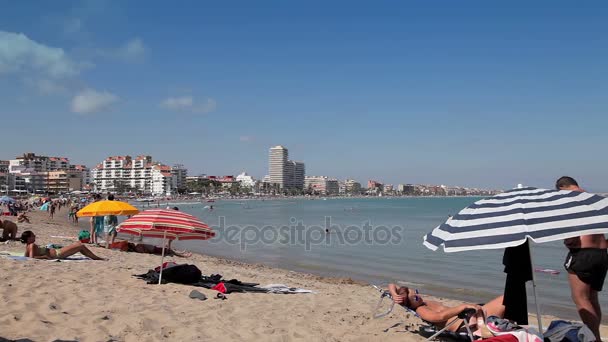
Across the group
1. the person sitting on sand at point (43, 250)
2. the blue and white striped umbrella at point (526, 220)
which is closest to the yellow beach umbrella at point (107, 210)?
the person sitting on sand at point (43, 250)

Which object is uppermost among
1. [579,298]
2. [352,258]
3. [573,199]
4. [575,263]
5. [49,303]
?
[573,199]

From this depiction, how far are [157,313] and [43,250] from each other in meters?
5.13

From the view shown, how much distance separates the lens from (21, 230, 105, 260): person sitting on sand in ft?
29.7

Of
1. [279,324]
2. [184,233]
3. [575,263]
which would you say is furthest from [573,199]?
[184,233]

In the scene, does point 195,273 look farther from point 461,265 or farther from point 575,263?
point 461,265

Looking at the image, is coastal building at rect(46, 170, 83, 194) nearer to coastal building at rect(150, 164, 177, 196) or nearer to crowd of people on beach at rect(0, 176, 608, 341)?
coastal building at rect(150, 164, 177, 196)

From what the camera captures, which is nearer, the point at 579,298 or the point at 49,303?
the point at 579,298

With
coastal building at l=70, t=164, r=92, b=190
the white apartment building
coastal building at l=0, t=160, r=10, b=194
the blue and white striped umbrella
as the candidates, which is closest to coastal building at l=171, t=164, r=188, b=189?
the white apartment building

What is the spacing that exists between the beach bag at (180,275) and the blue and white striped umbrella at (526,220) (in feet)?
15.4

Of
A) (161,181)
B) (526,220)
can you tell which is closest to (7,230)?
(526,220)

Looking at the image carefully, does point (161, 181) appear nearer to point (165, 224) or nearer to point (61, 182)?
point (61, 182)

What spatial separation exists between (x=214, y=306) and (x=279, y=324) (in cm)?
105

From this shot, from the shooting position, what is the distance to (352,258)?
17.0 meters

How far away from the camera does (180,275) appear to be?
736 centimetres
